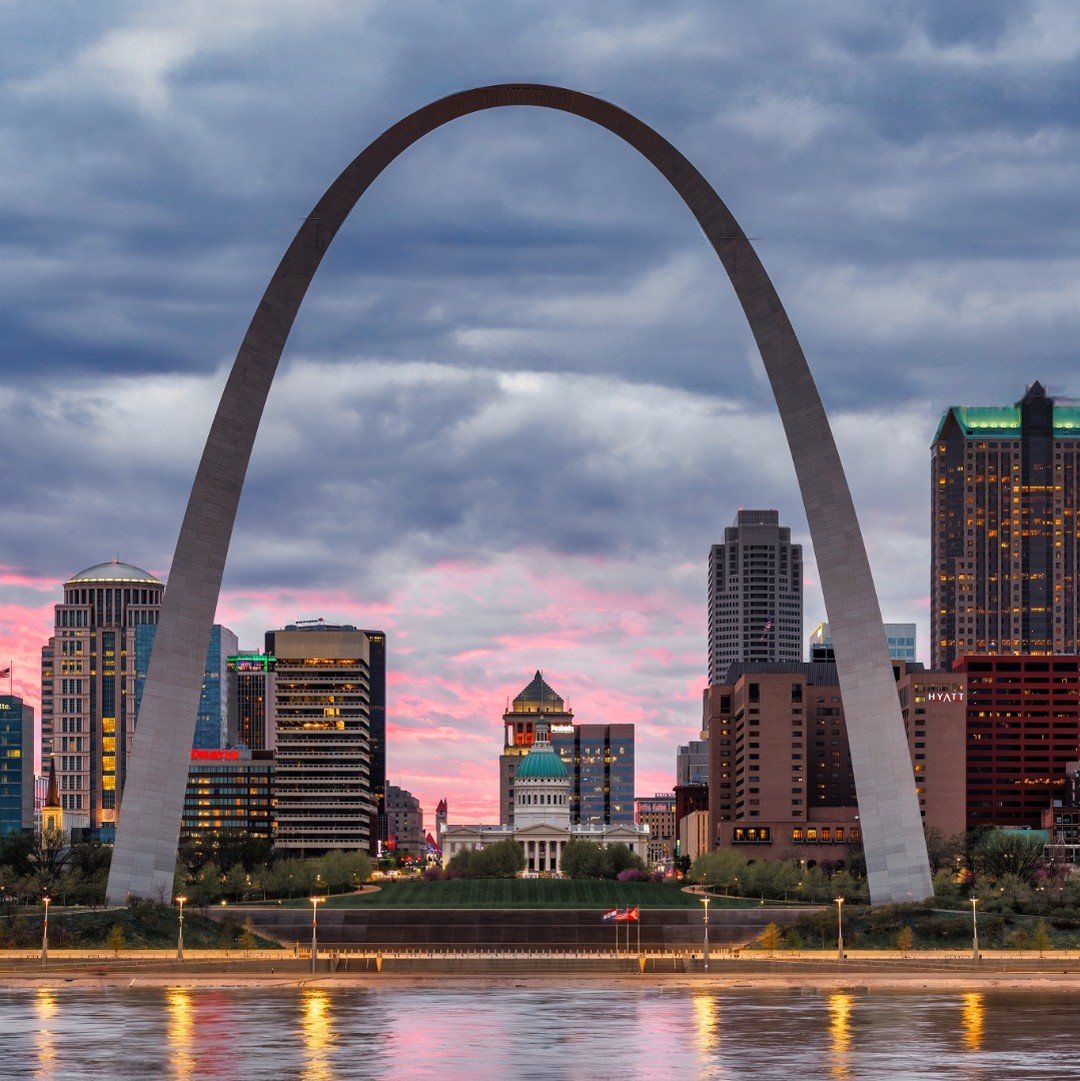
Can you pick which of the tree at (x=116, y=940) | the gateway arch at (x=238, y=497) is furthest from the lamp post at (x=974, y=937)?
the tree at (x=116, y=940)

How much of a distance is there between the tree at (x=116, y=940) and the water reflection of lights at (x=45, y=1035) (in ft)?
40.2

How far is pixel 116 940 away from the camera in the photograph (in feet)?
306

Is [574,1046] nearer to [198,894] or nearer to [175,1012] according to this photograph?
[175,1012]

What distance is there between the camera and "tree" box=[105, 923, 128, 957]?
93.2 metres

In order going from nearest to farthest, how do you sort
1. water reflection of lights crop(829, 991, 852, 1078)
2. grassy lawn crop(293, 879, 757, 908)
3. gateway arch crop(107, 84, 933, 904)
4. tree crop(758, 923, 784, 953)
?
1. water reflection of lights crop(829, 991, 852, 1078)
2. gateway arch crop(107, 84, 933, 904)
3. tree crop(758, 923, 784, 953)
4. grassy lawn crop(293, 879, 757, 908)

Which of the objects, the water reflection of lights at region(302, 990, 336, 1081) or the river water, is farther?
the river water

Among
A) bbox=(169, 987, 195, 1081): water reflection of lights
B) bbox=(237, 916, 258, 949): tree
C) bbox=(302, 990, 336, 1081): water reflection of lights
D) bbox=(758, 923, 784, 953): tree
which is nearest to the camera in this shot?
bbox=(302, 990, 336, 1081): water reflection of lights

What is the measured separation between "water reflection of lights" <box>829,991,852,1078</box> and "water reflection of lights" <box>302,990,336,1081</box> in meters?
13.1

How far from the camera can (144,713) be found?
98312mm

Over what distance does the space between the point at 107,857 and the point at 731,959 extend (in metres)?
64.0

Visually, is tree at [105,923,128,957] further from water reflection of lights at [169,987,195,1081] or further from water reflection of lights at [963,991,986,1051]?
water reflection of lights at [963,991,986,1051]

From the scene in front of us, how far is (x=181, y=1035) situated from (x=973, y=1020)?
26.1 metres

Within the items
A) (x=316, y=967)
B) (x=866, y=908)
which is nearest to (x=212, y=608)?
(x=316, y=967)

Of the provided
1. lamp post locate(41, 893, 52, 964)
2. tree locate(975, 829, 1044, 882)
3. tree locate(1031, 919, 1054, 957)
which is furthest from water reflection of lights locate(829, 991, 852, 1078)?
tree locate(975, 829, 1044, 882)
